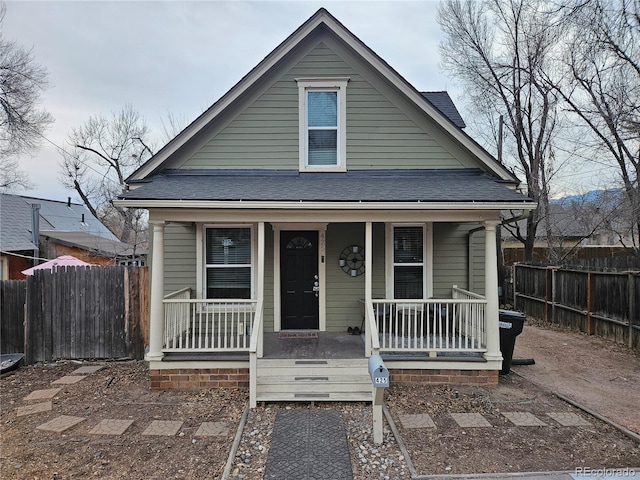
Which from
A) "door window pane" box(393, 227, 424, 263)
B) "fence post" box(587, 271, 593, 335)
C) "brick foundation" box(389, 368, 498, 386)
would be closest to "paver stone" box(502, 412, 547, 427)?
"brick foundation" box(389, 368, 498, 386)

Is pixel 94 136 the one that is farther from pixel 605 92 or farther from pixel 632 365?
pixel 632 365

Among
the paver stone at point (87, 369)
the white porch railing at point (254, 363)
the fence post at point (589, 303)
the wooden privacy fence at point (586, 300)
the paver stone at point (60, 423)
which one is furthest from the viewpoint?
the fence post at point (589, 303)

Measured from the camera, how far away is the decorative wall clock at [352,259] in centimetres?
781

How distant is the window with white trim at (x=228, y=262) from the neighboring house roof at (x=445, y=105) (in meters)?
5.56

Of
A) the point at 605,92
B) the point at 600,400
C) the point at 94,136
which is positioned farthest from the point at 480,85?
the point at 94,136

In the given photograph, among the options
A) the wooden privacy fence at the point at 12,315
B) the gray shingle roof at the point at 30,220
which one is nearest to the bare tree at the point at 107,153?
the gray shingle roof at the point at 30,220

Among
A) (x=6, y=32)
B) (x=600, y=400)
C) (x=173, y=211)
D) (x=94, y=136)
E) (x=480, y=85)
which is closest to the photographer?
(x=600, y=400)

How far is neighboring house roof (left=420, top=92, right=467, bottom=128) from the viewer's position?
903cm

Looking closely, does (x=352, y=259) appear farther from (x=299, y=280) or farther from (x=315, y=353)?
(x=315, y=353)

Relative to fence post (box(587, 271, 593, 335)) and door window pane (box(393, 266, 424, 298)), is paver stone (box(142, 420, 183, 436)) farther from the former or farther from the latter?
fence post (box(587, 271, 593, 335))

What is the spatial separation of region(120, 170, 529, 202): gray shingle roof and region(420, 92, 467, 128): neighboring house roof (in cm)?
200

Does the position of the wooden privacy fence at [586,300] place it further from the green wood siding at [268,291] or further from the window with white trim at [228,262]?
the window with white trim at [228,262]

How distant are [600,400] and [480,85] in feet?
55.9

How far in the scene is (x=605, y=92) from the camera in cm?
1285
